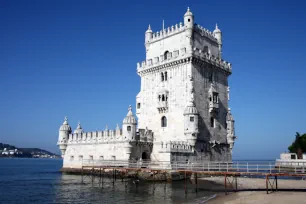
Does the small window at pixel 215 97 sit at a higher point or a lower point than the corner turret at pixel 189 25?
lower

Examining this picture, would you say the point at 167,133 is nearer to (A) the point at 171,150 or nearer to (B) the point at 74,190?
(A) the point at 171,150

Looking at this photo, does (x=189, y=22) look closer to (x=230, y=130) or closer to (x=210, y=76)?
(x=210, y=76)

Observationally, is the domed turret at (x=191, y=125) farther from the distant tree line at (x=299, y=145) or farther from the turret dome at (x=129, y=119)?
the distant tree line at (x=299, y=145)

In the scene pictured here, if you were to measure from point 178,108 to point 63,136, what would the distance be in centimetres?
2071

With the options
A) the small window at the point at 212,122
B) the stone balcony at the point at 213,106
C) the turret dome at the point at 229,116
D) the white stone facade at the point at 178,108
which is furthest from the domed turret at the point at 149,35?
the turret dome at the point at 229,116

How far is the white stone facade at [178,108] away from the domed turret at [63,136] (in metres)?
3.46

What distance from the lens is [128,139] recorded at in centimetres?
3969

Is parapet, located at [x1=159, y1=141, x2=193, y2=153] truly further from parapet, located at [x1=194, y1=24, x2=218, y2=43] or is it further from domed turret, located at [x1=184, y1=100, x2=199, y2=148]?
parapet, located at [x1=194, y1=24, x2=218, y2=43]

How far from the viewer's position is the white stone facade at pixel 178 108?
3984 centimetres

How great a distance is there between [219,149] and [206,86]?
8.90 metres

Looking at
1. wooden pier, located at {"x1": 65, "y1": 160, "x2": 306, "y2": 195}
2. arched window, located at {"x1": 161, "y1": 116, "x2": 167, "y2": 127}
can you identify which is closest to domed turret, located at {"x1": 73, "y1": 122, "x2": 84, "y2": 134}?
wooden pier, located at {"x1": 65, "y1": 160, "x2": 306, "y2": 195}

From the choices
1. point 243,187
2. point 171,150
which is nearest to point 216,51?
point 171,150

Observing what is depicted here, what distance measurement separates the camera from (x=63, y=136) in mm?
50906

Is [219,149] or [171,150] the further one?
[219,149]
